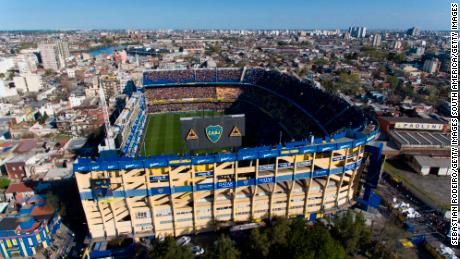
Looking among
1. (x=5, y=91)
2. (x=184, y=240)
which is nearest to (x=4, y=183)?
(x=184, y=240)

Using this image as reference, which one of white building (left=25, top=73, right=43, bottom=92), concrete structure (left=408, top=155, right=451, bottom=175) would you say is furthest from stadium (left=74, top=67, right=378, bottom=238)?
white building (left=25, top=73, right=43, bottom=92)

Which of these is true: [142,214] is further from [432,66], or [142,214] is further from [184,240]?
[432,66]

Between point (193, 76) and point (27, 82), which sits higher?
point (193, 76)

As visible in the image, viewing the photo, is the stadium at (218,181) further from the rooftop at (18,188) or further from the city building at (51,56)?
the city building at (51,56)

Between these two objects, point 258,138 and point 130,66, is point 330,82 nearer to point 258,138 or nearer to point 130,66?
point 258,138

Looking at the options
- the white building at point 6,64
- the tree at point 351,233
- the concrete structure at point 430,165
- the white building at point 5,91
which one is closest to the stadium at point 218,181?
the tree at point 351,233

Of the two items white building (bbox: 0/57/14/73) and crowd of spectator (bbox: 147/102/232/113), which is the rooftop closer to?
crowd of spectator (bbox: 147/102/232/113)
